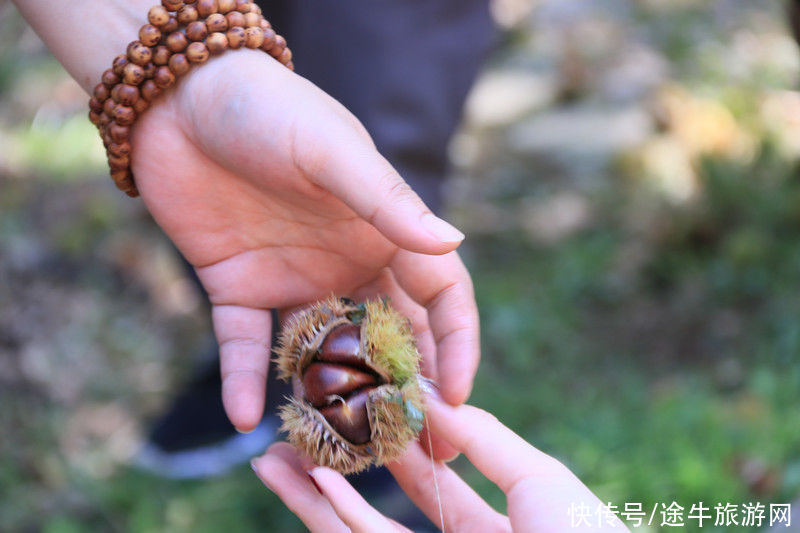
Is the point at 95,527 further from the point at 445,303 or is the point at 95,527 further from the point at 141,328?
the point at 445,303

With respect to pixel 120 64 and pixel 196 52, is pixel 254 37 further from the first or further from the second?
pixel 120 64

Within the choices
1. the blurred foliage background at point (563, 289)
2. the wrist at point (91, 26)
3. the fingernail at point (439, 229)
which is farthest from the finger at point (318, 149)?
the blurred foliage background at point (563, 289)

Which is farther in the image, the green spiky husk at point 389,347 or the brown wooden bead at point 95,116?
the brown wooden bead at point 95,116

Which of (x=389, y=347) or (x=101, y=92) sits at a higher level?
(x=101, y=92)

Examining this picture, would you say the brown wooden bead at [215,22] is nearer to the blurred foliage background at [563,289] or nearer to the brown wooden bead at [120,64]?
the brown wooden bead at [120,64]

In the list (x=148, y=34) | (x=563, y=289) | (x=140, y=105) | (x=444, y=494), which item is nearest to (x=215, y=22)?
(x=148, y=34)
